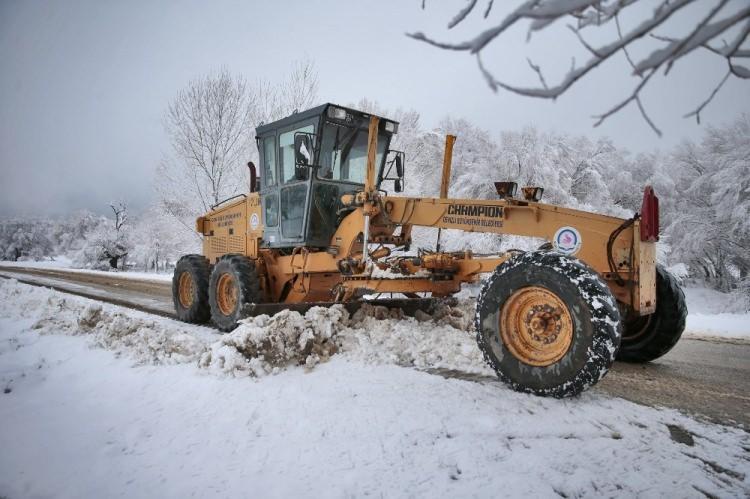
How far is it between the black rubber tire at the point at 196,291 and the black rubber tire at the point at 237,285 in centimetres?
48

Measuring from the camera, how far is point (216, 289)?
22.4 ft

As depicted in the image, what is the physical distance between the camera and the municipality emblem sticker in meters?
3.89

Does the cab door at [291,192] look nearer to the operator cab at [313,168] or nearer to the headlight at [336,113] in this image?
the operator cab at [313,168]

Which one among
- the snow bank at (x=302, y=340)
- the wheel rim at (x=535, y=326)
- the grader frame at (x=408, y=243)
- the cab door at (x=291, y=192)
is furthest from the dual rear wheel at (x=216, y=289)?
the wheel rim at (x=535, y=326)

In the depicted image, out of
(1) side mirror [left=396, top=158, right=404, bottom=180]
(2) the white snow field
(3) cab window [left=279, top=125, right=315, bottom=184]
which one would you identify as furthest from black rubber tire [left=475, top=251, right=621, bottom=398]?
(3) cab window [left=279, top=125, right=315, bottom=184]

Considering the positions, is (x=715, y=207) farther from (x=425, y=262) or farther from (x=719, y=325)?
(x=425, y=262)

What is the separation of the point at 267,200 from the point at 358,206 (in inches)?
82.1

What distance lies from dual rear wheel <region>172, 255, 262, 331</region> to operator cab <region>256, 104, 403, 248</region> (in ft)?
2.44

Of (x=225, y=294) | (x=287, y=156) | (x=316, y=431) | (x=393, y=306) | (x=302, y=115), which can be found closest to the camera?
(x=316, y=431)

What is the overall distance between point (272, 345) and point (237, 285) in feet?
7.84

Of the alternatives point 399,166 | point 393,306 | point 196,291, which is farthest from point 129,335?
point 399,166

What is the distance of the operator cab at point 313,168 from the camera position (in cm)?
618

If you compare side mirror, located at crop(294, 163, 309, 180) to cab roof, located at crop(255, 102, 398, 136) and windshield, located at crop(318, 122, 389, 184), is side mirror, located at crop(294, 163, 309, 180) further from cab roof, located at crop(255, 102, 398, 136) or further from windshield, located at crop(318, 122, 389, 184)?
cab roof, located at crop(255, 102, 398, 136)

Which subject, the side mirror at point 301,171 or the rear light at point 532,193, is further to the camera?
the side mirror at point 301,171
